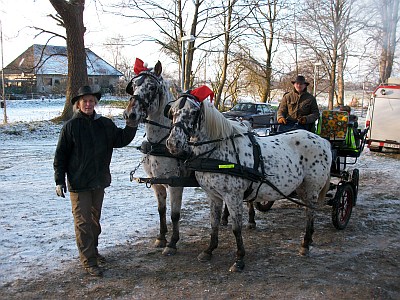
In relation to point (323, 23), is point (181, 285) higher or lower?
lower

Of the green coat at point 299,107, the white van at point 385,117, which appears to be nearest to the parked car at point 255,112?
the white van at point 385,117

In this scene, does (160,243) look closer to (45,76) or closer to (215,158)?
(215,158)

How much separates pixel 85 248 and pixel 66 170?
0.85 m

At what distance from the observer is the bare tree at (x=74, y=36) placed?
15.2m

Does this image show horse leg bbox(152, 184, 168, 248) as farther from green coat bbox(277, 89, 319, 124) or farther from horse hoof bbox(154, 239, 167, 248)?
green coat bbox(277, 89, 319, 124)

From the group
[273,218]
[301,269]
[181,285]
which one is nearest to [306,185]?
[301,269]

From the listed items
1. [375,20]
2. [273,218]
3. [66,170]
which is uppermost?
[375,20]

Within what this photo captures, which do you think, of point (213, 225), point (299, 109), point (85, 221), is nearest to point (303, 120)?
point (299, 109)

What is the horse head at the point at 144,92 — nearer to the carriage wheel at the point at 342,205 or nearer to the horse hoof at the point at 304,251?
the horse hoof at the point at 304,251

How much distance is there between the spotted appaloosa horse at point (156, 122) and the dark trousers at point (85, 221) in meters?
0.72

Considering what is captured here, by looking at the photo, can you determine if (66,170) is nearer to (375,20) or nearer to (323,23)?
(375,20)

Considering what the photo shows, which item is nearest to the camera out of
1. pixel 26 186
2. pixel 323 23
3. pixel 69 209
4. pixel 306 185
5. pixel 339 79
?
pixel 306 185

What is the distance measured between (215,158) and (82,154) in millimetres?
1382

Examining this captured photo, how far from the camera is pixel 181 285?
3977 millimetres
